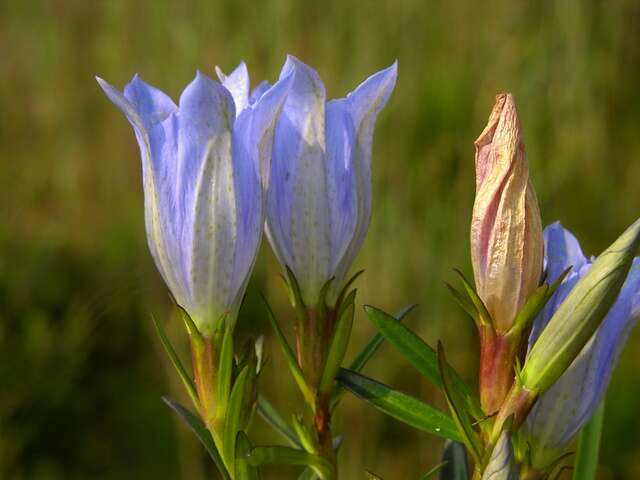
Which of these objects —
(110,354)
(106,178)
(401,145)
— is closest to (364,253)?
(401,145)

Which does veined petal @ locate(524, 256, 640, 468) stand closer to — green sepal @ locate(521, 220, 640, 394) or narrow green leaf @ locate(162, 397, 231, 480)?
green sepal @ locate(521, 220, 640, 394)

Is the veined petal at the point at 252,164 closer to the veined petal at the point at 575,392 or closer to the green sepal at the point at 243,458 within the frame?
the green sepal at the point at 243,458

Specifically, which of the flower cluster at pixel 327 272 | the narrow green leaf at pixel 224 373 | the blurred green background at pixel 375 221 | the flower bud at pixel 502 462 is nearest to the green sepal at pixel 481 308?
the flower cluster at pixel 327 272

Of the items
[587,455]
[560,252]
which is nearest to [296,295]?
[560,252]

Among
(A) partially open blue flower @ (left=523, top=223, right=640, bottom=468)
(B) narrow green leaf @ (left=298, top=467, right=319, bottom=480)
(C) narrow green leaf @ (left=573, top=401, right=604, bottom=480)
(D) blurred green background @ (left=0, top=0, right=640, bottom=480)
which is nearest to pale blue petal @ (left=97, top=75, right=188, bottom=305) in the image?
(B) narrow green leaf @ (left=298, top=467, right=319, bottom=480)

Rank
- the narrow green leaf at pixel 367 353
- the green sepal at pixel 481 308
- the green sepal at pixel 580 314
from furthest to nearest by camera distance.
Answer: the narrow green leaf at pixel 367 353, the green sepal at pixel 481 308, the green sepal at pixel 580 314

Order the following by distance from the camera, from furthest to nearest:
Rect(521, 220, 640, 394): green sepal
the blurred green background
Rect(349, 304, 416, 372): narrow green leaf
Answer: the blurred green background, Rect(349, 304, 416, 372): narrow green leaf, Rect(521, 220, 640, 394): green sepal

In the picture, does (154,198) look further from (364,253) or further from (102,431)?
(102,431)
